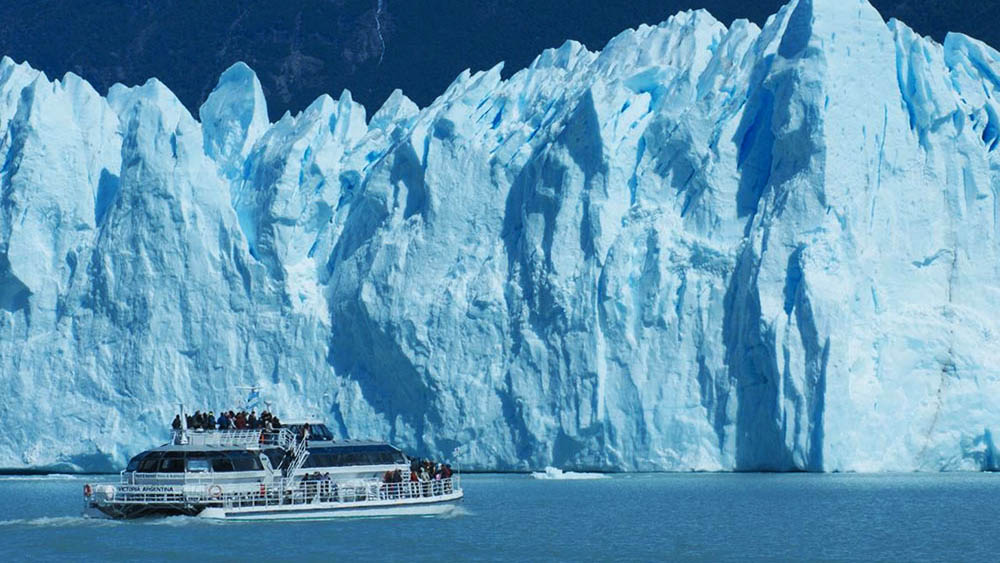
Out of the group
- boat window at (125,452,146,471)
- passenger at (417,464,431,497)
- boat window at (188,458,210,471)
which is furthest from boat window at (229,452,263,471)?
passenger at (417,464,431,497)

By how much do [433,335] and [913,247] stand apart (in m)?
9.25

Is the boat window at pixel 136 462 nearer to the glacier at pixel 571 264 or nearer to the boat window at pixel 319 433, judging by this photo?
the boat window at pixel 319 433

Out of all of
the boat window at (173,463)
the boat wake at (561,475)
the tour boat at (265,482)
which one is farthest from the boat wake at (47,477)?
the boat window at (173,463)

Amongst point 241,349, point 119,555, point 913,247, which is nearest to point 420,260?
point 241,349

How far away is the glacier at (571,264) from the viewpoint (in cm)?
3136

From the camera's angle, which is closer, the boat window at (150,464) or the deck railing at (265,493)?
the deck railing at (265,493)

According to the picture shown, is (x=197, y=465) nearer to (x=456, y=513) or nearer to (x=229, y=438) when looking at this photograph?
(x=229, y=438)

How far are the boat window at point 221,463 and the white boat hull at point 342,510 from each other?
600mm

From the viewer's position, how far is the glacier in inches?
1235

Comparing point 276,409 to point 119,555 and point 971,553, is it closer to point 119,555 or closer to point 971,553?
point 119,555

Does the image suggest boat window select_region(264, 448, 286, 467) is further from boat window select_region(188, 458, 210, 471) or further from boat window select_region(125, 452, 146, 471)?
boat window select_region(125, 452, 146, 471)

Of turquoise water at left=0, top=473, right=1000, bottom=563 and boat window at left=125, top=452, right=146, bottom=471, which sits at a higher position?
boat window at left=125, top=452, right=146, bottom=471

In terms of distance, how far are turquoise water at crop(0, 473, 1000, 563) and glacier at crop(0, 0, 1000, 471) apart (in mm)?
2378

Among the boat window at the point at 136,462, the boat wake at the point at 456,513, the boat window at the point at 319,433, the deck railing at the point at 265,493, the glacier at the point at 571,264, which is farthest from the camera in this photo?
the glacier at the point at 571,264
